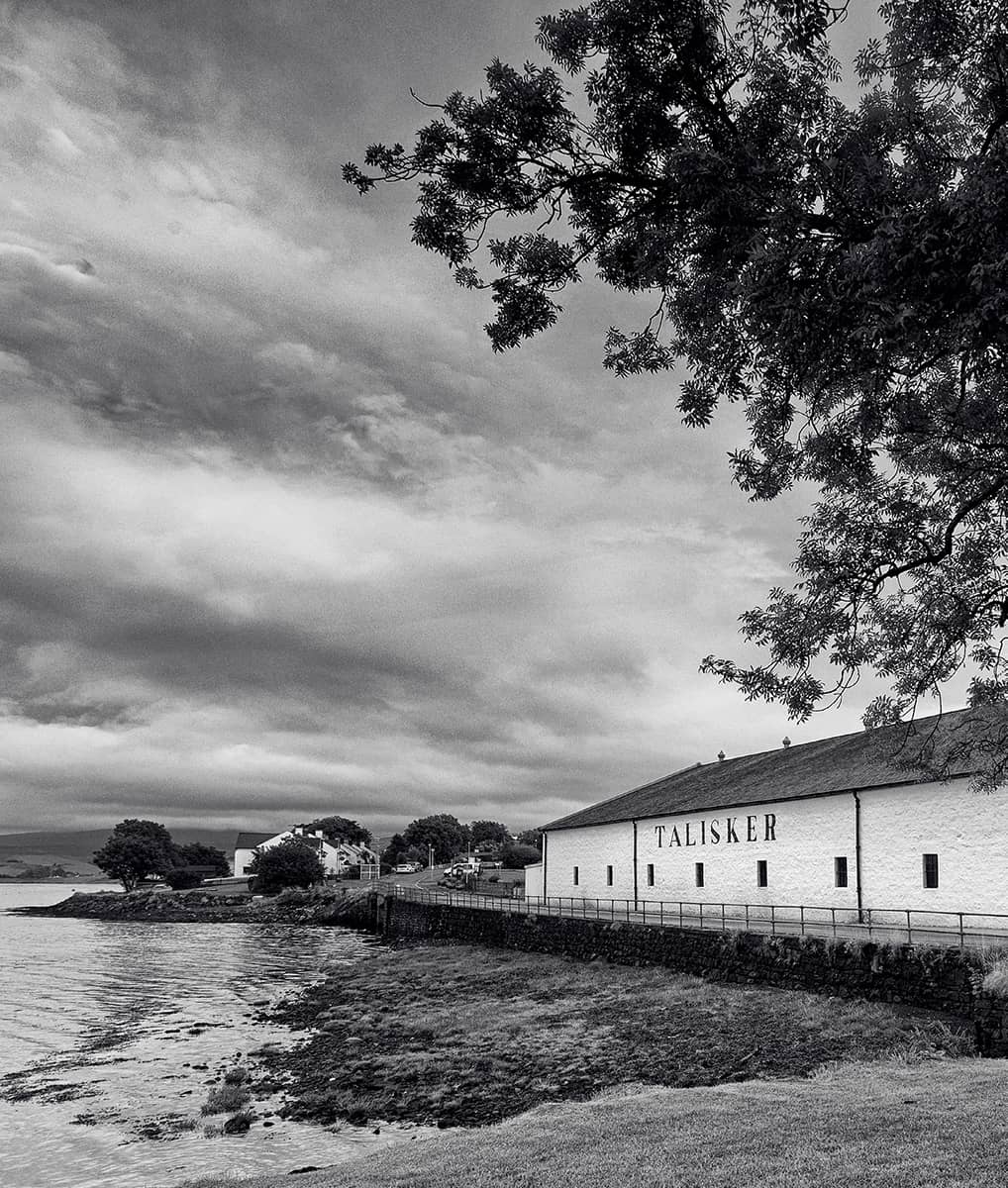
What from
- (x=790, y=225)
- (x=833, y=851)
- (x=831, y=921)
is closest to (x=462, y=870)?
(x=833, y=851)

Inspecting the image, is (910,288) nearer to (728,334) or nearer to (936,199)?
(936,199)

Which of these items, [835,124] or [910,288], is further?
→ [835,124]

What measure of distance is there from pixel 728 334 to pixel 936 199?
2588 millimetres

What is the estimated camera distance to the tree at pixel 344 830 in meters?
161

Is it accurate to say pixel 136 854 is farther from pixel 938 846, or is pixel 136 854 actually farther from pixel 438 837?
pixel 938 846

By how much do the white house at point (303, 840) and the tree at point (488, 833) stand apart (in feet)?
178

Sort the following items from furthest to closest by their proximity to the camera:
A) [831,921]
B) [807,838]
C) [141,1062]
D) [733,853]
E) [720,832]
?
[720,832] < [733,853] < [807,838] < [831,921] < [141,1062]

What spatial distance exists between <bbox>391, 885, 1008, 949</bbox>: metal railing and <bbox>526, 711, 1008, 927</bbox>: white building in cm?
30

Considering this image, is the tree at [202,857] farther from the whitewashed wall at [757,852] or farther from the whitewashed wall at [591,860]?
Result: the whitewashed wall at [757,852]

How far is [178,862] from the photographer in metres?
146

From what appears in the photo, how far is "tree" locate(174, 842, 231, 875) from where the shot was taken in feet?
496

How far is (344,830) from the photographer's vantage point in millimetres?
166375

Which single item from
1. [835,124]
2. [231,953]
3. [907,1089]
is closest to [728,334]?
[835,124]

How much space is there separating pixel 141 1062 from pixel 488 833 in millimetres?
176609
